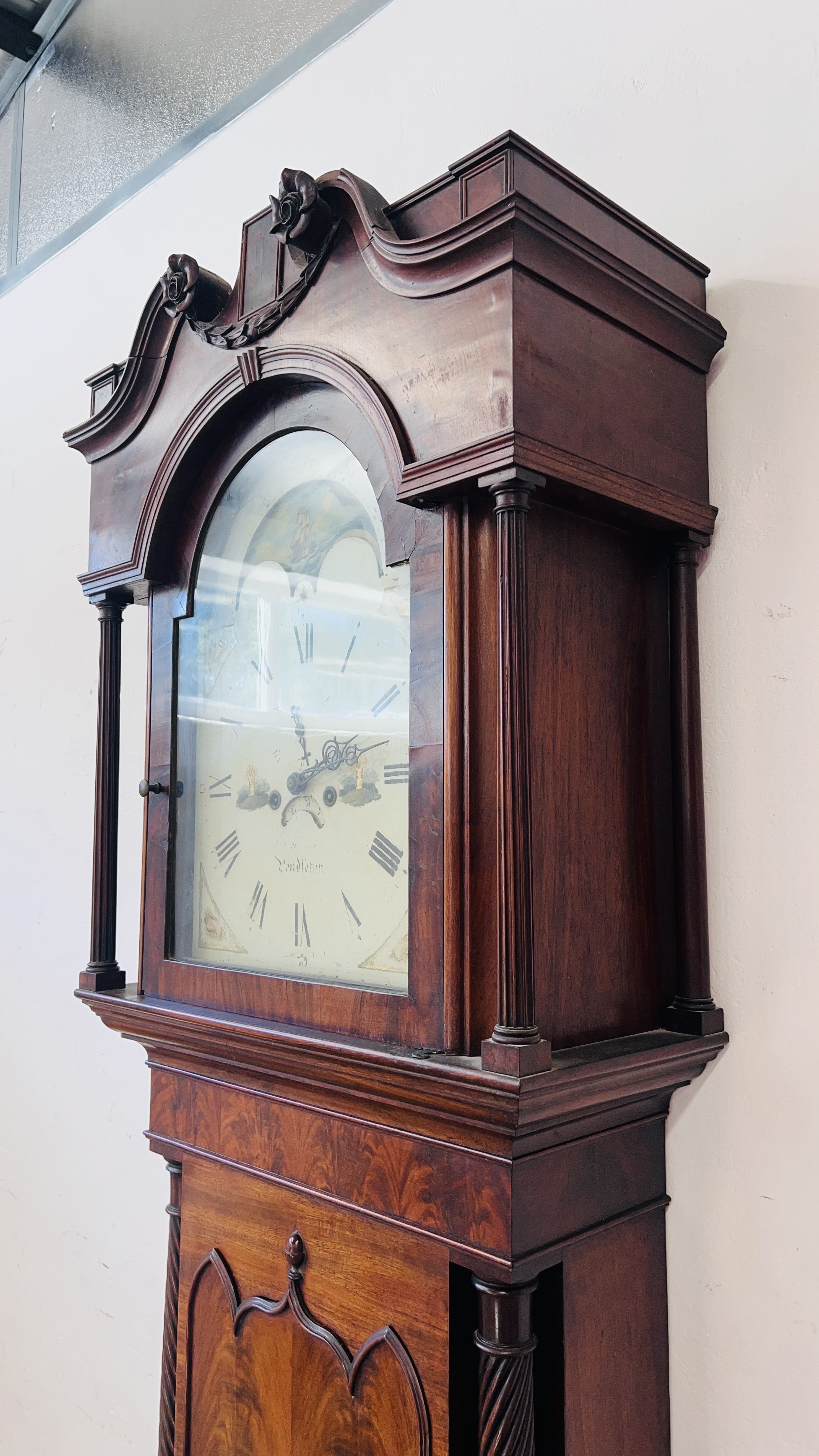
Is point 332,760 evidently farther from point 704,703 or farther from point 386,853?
point 704,703

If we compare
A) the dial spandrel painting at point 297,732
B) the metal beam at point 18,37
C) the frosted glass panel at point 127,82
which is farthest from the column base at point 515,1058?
the metal beam at point 18,37

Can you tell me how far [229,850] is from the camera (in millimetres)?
1082

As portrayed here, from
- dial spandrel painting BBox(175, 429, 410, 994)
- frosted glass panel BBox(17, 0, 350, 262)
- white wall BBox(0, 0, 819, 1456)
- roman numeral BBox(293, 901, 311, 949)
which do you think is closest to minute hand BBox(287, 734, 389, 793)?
dial spandrel painting BBox(175, 429, 410, 994)

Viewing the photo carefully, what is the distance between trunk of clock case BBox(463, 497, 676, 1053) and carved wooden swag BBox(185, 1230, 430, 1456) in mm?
306

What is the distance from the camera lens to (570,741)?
0.87 meters

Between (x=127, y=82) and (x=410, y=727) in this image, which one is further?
(x=127, y=82)

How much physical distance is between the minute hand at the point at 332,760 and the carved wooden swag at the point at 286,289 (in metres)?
0.39

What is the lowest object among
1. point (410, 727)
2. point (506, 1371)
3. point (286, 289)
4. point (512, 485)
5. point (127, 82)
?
point (506, 1371)

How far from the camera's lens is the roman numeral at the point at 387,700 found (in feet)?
2.97

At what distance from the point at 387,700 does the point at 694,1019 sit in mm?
379

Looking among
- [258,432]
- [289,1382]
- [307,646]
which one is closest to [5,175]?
[258,432]

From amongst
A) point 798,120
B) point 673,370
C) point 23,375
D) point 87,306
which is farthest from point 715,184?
point 23,375

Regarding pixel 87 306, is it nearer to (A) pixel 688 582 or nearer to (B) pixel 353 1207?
(A) pixel 688 582

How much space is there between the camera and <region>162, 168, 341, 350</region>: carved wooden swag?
0.94m
